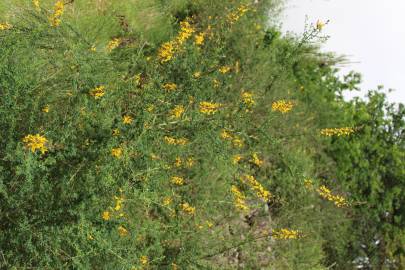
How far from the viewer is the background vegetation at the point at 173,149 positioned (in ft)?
11.1

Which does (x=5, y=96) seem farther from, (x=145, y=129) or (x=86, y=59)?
(x=145, y=129)

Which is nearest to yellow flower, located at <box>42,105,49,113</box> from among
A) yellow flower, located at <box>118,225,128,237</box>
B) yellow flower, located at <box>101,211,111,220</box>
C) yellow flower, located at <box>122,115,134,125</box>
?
yellow flower, located at <box>122,115,134,125</box>

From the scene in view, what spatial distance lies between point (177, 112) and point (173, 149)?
80 centimetres

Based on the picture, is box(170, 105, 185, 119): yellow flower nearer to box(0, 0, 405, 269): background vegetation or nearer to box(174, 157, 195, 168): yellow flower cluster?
box(0, 0, 405, 269): background vegetation

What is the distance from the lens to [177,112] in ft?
11.6

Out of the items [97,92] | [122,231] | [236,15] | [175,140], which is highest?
[236,15]

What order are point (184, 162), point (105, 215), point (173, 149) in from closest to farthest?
point (105, 215), point (173, 149), point (184, 162)

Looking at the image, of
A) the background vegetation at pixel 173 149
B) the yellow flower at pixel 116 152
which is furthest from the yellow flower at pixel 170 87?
the yellow flower at pixel 116 152

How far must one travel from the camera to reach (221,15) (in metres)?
6.90

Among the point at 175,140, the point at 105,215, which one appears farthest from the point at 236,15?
the point at 105,215

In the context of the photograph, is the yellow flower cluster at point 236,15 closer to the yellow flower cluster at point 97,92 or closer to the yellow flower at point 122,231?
the yellow flower cluster at point 97,92

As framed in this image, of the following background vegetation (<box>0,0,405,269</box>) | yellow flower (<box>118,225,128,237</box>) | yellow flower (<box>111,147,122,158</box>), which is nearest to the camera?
yellow flower (<box>111,147,122,158</box>)

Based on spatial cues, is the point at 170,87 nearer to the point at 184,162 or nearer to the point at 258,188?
the point at 258,188

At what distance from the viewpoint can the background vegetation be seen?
11.1 feet
